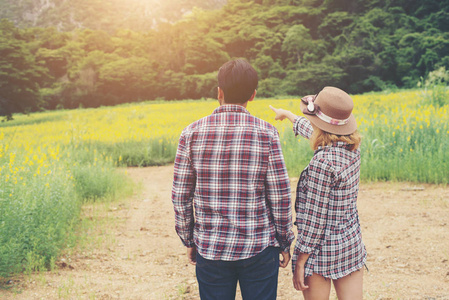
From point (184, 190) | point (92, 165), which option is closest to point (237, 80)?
point (184, 190)

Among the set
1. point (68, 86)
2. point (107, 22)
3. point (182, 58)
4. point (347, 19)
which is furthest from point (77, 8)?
point (347, 19)

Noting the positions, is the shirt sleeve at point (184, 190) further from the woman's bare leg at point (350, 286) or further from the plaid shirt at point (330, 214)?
the woman's bare leg at point (350, 286)

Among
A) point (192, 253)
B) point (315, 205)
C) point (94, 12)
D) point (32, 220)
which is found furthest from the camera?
point (94, 12)

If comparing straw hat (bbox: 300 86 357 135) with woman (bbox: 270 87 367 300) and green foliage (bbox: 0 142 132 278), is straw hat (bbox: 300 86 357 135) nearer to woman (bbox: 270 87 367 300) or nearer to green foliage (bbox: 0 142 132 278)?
woman (bbox: 270 87 367 300)

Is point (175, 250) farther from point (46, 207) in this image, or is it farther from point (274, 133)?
point (274, 133)

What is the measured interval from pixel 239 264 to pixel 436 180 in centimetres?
501

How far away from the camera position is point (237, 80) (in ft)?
5.38

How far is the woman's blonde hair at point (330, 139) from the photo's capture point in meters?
1.78

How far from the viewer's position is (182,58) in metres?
38.7

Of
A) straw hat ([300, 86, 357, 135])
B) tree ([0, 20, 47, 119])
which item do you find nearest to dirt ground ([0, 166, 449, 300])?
straw hat ([300, 86, 357, 135])

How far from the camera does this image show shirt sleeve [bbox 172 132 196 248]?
66.2 inches

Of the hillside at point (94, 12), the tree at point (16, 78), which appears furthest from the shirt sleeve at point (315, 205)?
the hillside at point (94, 12)

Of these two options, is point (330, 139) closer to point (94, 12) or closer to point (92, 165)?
point (92, 165)

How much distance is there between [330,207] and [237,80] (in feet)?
2.31
